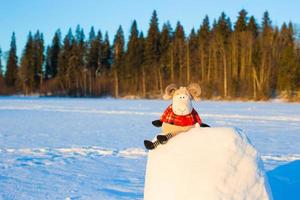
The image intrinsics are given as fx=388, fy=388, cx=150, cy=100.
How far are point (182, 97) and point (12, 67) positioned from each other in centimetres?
8154

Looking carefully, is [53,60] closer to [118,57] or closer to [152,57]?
[118,57]

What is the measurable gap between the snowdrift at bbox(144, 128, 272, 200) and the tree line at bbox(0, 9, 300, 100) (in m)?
42.2

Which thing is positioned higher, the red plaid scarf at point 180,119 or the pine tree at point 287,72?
the pine tree at point 287,72

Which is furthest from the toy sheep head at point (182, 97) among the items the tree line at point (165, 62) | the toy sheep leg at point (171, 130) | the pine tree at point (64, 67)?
the pine tree at point (64, 67)

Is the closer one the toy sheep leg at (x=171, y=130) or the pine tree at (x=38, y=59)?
the toy sheep leg at (x=171, y=130)

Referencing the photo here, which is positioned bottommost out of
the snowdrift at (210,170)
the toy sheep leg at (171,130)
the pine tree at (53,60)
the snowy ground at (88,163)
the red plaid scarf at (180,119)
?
the snowy ground at (88,163)

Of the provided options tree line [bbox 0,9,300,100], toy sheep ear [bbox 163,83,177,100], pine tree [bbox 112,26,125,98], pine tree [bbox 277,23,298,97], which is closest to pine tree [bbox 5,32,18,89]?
tree line [bbox 0,9,300,100]

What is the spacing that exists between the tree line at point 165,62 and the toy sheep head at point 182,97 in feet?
136

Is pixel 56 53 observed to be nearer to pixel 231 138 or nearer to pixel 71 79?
pixel 71 79

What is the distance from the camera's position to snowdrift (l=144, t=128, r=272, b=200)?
3.21m

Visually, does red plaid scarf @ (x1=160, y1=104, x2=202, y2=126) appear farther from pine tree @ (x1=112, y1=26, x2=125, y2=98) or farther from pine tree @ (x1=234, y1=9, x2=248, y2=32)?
pine tree @ (x1=112, y1=26, x2=125, y2=98)

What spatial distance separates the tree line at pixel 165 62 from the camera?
160 ft

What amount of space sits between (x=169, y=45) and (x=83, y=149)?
5537 cm

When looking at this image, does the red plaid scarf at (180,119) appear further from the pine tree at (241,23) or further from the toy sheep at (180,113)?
the pine tree at (241,23)
